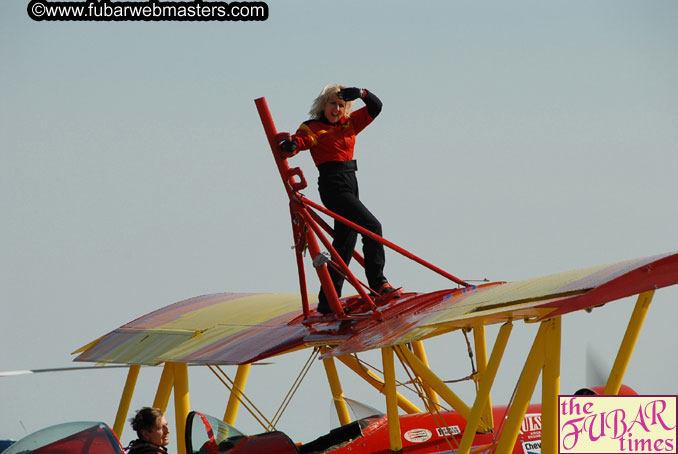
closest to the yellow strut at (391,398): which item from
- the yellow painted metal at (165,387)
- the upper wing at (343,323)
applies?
the upper wing at (343,323)

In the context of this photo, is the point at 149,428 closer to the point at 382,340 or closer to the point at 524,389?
the point at 382,340

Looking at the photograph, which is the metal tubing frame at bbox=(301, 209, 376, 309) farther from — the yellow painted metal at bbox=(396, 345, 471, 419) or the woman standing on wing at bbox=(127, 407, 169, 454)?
the woman standing on wing at bbox=(127, 407, 169, 454)

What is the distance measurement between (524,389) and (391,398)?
62.7 inches

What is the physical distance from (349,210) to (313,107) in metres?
→ 1.17

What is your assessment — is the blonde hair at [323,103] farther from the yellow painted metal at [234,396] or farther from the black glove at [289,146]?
the yellow painted metal at [234,396]

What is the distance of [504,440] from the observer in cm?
784

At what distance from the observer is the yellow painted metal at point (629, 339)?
839cm

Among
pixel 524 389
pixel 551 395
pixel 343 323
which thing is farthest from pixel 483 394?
pixel 343 323

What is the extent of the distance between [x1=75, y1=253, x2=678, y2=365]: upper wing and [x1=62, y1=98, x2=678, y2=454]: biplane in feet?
0.06

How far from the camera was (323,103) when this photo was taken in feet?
35.1

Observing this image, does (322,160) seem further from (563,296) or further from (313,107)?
(563,296)

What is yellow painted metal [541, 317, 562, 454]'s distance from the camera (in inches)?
299

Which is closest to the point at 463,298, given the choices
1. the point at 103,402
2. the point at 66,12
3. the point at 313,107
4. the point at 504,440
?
the point at 504,440

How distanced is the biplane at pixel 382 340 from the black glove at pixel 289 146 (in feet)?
0.58
